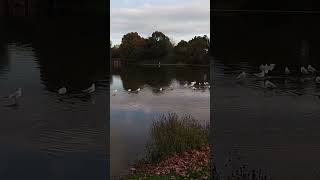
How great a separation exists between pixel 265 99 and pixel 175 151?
1.65 meters

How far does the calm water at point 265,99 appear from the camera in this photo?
382cm

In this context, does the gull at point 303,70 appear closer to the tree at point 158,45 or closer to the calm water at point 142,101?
the calm water at point 142,101

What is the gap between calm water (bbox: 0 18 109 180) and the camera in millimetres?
3602

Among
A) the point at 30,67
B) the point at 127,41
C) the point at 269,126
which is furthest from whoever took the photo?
the point at 127,41

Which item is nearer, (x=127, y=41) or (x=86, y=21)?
(x=86, y=21)

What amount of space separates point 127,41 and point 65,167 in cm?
147

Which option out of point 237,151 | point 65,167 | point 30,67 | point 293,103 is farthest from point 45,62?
point 293,103

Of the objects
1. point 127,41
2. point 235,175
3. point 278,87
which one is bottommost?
point 235,175

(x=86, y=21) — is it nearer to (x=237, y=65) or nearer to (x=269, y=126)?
(x=237, y=65)

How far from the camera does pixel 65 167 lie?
3740mm

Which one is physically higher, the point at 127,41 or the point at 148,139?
the point at 127,41

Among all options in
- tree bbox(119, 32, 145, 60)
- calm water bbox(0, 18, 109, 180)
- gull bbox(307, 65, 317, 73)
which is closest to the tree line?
tree bbox(119, 32, 145, 60)

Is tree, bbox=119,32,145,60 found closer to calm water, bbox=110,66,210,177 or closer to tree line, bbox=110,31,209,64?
tree line, bbox=110,31,209,64

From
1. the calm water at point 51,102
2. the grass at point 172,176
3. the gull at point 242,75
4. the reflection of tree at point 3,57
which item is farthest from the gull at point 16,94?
the gull at point 242,75
